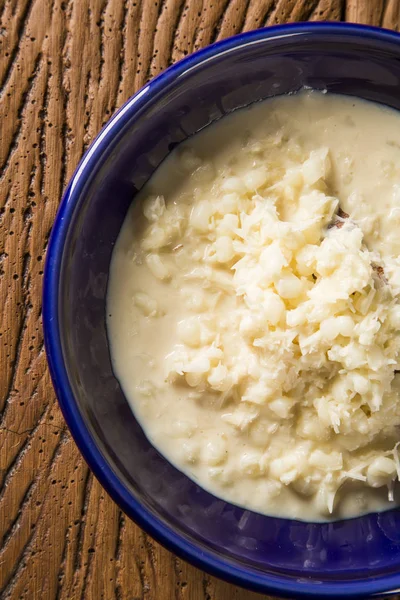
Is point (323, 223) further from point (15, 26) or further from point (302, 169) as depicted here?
point (15, 26)

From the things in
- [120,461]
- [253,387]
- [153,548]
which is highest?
[253,387]

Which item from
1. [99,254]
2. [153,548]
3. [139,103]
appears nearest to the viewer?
[139,103]

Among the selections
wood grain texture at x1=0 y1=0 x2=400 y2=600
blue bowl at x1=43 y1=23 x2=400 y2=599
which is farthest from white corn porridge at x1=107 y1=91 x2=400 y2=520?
wood grain texture at x1=0 y1=0 x2=400 y2=600

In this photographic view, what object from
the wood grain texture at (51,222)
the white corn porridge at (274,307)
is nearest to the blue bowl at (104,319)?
the white corn porridge at (274,307)

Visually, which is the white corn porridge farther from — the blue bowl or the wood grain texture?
the wood grain texture

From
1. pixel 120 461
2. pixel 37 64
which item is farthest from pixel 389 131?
pixel 120 461

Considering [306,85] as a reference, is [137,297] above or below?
below

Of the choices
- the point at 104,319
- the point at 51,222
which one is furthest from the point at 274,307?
the point at 51,222
